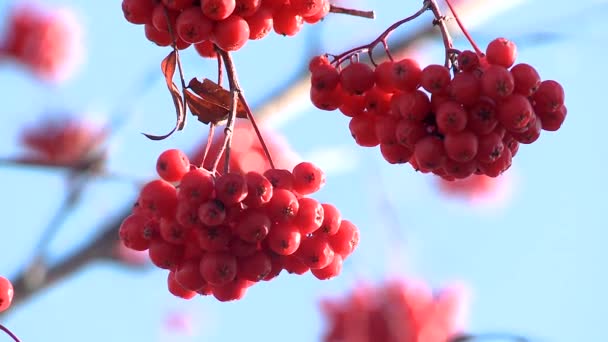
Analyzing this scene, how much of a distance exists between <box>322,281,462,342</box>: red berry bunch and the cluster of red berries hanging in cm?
173

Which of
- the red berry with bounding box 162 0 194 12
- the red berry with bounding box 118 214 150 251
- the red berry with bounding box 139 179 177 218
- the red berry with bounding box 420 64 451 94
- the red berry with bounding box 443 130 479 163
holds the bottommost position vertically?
the red berry with bounding box 118 214 150 251

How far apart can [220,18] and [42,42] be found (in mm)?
5823

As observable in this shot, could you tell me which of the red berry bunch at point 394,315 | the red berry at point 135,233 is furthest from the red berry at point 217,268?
the red berry bunch at point 394,315

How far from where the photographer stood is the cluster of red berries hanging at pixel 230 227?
1.43 meters

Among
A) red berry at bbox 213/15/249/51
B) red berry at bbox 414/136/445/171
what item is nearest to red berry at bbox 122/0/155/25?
red berry at bbox 213/15/249/51

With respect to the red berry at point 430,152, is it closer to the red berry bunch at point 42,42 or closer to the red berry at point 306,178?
the red berry at point 306,178

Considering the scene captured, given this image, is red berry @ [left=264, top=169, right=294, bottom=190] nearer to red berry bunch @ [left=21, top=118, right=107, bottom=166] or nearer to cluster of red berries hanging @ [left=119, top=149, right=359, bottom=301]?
cluster of red berries hanging @ [left=119, top=149, right=359, bottom=301]

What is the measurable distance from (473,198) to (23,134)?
127 inches

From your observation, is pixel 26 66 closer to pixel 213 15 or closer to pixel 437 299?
pixel 437 299

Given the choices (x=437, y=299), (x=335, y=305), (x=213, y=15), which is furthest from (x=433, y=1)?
(x=437, y=299)

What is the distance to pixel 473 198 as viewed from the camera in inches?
282

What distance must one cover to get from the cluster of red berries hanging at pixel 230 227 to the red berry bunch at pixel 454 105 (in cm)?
14

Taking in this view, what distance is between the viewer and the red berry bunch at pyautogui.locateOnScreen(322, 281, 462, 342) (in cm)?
368

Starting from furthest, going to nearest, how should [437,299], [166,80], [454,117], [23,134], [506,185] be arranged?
[506,185] < [23,134] < [437,299] < [166,80] < [454,117]
